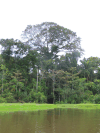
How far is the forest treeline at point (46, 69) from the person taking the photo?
32688 mm

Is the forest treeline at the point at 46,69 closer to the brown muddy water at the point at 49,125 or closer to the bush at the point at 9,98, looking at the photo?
the bush at the point at 9,98

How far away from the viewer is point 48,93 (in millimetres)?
38250

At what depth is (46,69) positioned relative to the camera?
3969cm

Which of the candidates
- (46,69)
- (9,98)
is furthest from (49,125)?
(46,69)

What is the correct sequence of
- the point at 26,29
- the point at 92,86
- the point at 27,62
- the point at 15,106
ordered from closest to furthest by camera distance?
the point at 15,106 < the point at 27,62 < the point at 92,86 < the point at 26,29

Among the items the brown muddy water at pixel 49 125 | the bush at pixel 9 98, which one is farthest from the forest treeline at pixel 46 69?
the brown muddy water at pixel 49 125

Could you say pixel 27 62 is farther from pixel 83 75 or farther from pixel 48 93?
pixel 83 75

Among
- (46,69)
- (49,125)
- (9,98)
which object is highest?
(46,69)

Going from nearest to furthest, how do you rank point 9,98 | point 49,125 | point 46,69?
point 49,125 → point 9,98 → point 46,69

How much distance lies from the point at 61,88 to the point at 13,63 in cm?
1104

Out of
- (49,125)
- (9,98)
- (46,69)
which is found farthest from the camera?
(46,69)

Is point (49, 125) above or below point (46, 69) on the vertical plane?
below

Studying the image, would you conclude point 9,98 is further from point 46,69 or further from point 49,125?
point 49,125

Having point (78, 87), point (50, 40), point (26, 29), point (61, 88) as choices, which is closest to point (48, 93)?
point (61, 88)
